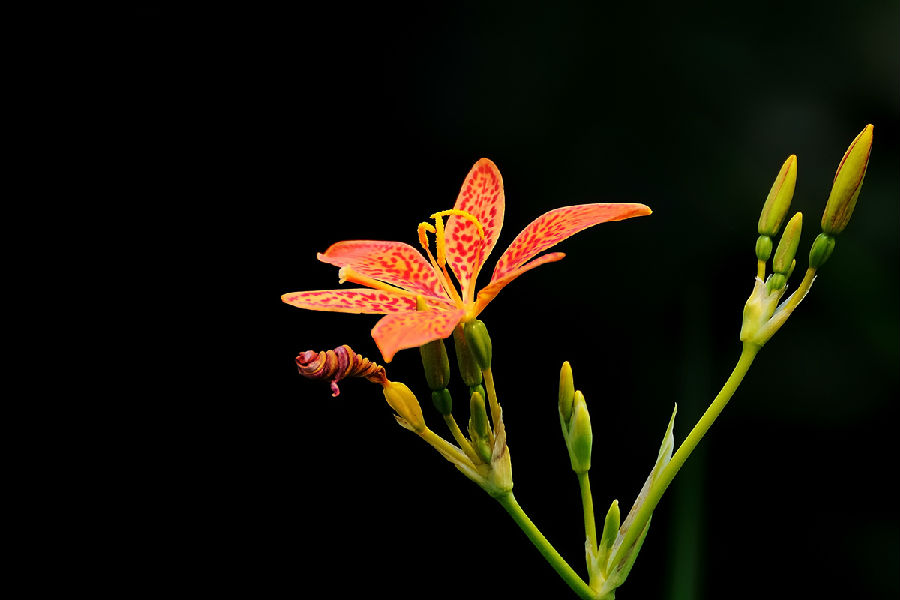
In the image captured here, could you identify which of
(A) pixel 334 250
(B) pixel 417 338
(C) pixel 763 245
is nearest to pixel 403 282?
(A) pixel 334 250

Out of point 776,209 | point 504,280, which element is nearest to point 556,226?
point 504,280

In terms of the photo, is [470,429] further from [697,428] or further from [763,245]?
[763,245]

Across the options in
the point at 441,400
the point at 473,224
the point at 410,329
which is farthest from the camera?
the point at 473,224

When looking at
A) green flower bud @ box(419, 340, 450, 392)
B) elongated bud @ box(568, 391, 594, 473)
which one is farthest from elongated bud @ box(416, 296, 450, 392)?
elongated bud @ box(568, 391, 594, 473)

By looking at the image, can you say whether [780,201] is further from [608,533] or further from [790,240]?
[608,533]

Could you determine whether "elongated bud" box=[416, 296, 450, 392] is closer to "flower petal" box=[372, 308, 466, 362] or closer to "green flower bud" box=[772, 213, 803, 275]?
"flower petal" box=[372, 308, 466, 362]
